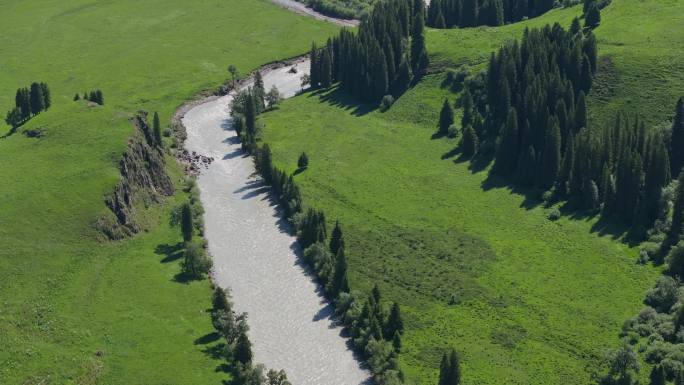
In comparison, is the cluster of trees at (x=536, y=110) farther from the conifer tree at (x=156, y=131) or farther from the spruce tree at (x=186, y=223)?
the conifer tree at (x=156, y=131)

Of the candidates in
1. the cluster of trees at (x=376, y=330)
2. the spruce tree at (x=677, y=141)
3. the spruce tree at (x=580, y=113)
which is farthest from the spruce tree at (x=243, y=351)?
the spruce tree at (x=677, y=141)

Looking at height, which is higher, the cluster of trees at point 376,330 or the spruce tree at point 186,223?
the spruce tree at point 186,223

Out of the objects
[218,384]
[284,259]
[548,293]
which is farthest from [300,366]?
[548,293]

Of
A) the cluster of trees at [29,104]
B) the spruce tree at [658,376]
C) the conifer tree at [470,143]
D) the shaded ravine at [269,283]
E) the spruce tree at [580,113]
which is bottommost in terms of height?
the shaded ravine at [269,283]

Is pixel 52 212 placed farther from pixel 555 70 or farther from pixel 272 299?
pixel 555 70

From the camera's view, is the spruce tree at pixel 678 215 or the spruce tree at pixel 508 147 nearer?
the spruce tree at pixel 678 215

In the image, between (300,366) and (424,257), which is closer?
(300,366)

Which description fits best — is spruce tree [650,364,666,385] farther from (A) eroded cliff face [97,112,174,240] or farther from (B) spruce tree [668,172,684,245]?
(A) eroded cliff face [97,112,174,240]
